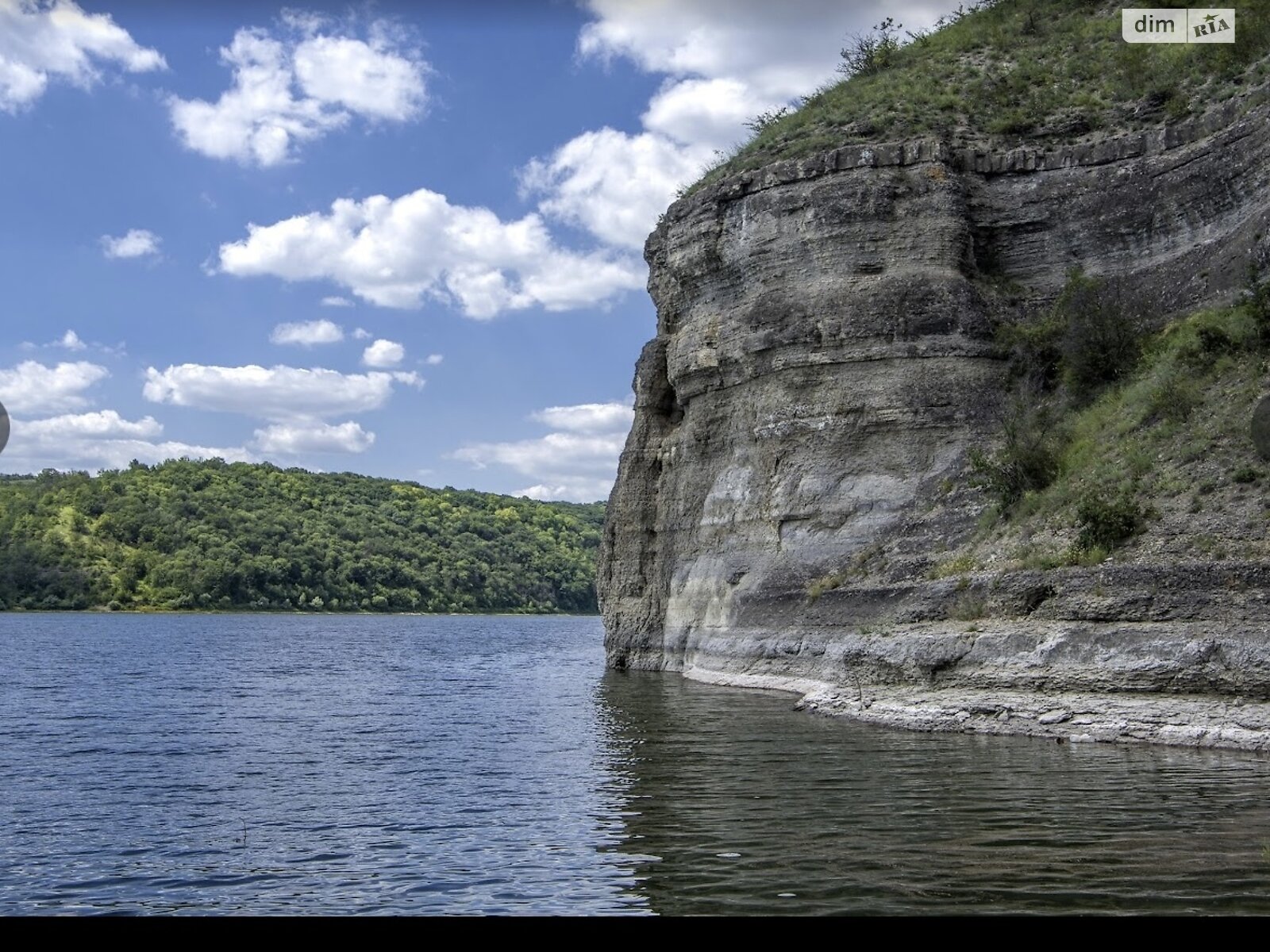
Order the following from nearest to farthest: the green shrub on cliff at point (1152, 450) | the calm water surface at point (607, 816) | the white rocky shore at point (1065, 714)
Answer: the calm water surface at point (607, 816) < the white rocky shore at point (1065, 714) < the green shrub on cliff at point (1152, 450)

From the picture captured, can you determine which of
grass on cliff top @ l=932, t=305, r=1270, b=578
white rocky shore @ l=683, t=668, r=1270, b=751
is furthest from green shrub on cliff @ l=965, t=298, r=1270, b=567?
white rocky shore @ l=683, t=668, r=1270, b=751

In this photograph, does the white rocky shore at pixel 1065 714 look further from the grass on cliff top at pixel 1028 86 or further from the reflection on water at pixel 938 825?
the grass on cliff top at pixel 1028 86

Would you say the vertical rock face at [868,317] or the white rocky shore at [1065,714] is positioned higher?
the vertical rock face at [868,317]

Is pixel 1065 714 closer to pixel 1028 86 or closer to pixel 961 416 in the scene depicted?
pixel 961 416

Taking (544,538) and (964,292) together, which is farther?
(544,538)

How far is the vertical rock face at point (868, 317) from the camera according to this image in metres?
31.2

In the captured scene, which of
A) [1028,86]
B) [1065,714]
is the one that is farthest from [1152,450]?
[1028,86]

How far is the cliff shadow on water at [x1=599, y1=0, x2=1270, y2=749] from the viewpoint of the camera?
2136 cm

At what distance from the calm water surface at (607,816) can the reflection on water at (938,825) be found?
50 millimetres

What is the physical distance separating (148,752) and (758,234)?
23514mm

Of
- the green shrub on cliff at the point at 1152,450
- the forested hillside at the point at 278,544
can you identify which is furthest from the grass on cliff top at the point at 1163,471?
the forested hillside at the point at 278,544
